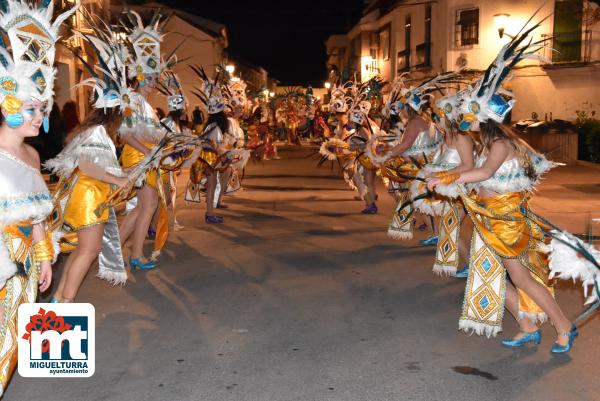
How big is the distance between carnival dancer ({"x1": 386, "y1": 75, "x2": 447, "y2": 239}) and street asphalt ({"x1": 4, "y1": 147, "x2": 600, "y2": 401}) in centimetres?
30

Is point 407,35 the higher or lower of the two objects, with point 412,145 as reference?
higher

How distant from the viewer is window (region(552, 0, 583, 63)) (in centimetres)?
2292

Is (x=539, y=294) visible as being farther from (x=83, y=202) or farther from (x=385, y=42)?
(x=385, y=42)

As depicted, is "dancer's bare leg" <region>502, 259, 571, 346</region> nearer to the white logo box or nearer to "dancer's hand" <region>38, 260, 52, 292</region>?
the white logo box

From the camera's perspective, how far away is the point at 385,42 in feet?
118

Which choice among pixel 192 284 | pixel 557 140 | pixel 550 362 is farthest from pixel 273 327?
pixel 557 140

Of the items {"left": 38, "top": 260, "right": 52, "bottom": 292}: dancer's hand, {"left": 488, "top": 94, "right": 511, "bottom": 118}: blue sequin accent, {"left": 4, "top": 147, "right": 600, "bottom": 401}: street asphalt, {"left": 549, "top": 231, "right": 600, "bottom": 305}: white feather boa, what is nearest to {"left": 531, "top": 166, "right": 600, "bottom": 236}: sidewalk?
{"left": 4, "top": 147, "right": 600, "bottom": 401}: street asphalt

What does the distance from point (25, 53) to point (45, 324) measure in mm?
1686

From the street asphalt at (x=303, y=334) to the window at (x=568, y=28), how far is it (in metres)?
17.3

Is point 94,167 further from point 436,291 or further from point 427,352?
point 436,291

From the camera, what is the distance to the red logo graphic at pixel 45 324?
12.9 feet

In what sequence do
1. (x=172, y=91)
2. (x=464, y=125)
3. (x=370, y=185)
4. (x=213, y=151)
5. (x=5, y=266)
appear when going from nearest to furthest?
(x=5, y=266), (x=464, y=125), (x=172, y=91), (x=213, y=151), (x=370, y=185)

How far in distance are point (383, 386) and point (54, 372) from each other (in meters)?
2.19

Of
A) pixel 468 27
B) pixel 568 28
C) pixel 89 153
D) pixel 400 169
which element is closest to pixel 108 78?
pixel 89 153
